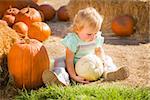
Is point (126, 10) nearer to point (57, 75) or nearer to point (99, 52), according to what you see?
point (99, 52)

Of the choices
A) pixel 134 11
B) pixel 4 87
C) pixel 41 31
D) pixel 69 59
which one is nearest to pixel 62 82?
pixel 69 59

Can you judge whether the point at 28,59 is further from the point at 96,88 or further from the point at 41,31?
the point at 41,31

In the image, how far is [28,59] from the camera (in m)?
4.01

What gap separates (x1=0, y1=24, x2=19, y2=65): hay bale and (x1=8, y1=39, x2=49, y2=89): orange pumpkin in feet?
0.54

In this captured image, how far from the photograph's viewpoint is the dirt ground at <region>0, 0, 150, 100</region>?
4.19 meters

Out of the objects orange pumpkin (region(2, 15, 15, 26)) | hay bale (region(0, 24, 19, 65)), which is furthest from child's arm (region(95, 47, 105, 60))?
orange pumpkin (region(2, 15, 15, 26))

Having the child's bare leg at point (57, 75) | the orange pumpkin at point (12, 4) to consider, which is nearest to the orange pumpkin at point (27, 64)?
the child's bare leg at point (57, 75)

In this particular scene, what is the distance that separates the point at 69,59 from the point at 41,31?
1.79 metres

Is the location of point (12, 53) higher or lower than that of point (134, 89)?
higher

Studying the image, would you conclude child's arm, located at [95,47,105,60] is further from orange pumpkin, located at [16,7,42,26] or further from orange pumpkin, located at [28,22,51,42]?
orange pumpkin, located at [16,7,42,26]

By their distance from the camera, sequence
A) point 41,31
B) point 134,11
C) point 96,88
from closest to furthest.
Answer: point 96,88 < point 41,31 < point 134,11

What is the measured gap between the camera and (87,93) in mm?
3695

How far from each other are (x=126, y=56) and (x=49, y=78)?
1594mm

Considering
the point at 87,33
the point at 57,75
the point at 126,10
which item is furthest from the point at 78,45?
the point at 126,10
